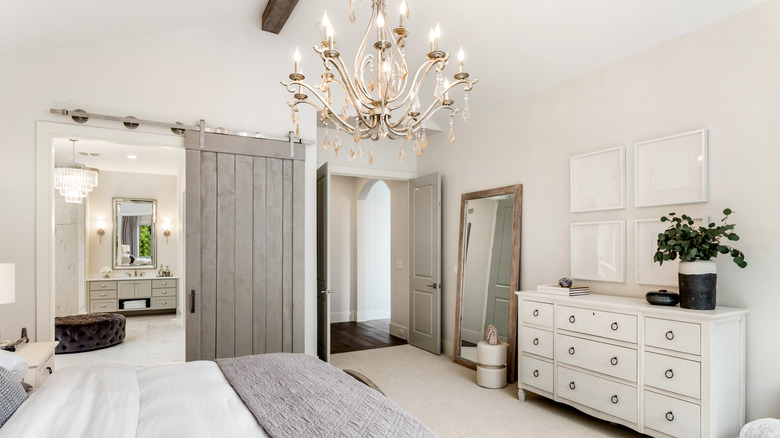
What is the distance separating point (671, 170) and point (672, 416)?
1.59m

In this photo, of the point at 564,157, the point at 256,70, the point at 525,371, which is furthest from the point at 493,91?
the point at 525,371

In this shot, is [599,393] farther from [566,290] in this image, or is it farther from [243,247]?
[243,247]

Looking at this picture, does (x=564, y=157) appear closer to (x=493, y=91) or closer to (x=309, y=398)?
(x=493, y=91)

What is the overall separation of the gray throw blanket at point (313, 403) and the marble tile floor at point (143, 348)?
3269 mm

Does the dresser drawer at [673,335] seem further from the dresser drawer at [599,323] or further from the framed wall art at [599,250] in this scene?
the framed wall art at [599,250]

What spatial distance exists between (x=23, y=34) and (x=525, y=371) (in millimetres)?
4375

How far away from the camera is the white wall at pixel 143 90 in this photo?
10.3ft

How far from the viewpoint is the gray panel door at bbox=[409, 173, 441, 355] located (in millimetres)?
5293

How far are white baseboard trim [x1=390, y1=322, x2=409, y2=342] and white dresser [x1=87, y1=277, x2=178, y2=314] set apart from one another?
4.16 m

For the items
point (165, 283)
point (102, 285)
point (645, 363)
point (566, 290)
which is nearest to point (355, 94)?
point (566, 290)

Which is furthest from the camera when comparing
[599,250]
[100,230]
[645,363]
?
[100,230]

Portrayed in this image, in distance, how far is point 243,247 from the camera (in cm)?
385

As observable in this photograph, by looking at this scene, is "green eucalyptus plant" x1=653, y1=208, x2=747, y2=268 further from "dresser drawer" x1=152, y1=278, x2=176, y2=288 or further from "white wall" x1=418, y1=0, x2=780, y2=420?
"dresser drawer" x1=152, y1=278, x2=176, y2=288

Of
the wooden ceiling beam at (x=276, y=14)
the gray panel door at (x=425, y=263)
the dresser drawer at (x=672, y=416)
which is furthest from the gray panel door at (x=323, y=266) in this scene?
the dresser drawer at (x=672, y=416)
